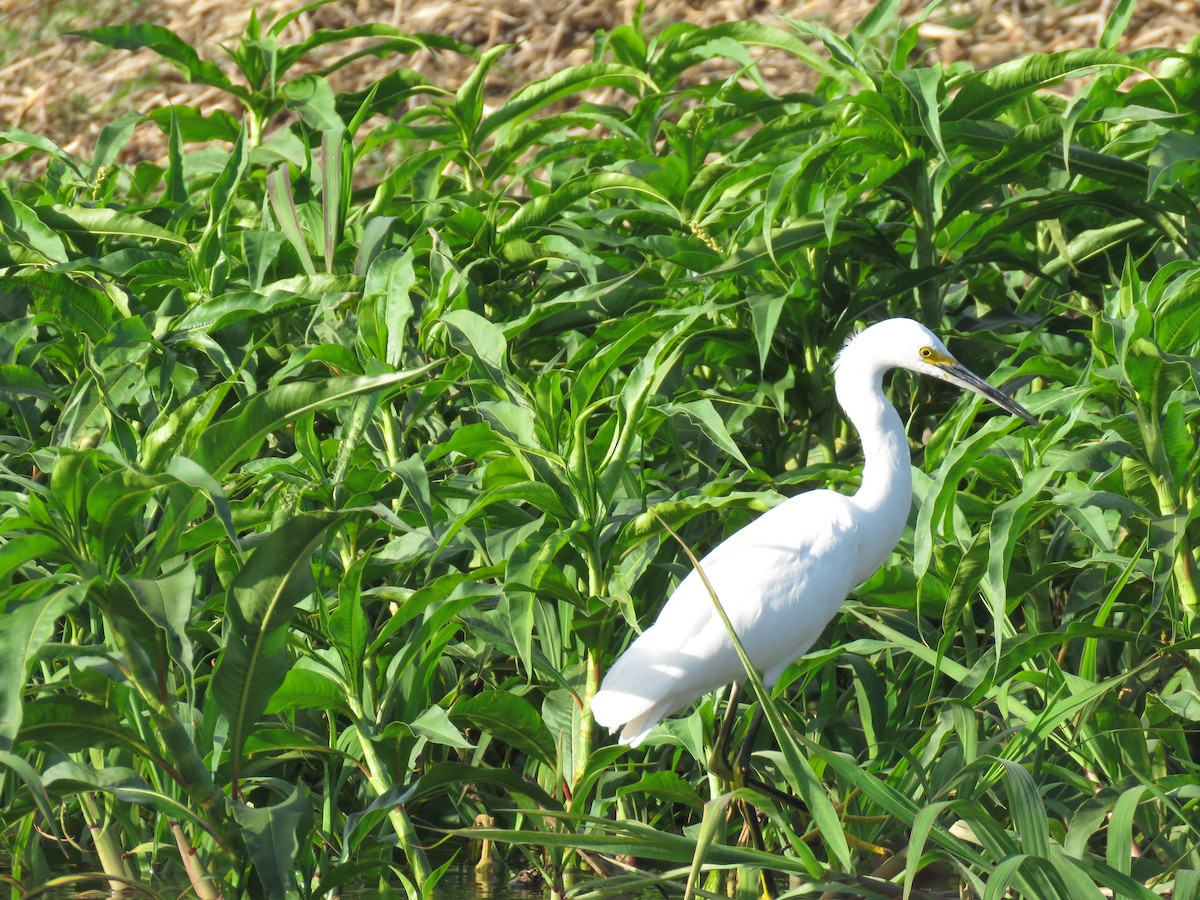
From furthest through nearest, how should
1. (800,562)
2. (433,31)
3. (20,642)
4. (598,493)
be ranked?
(433,31) → (800,562) → (598,493) → (20,642)

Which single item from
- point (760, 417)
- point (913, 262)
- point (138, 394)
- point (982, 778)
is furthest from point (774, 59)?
point (982, 778)

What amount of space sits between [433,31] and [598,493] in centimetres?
466

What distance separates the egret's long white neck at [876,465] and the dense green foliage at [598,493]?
0.10 m

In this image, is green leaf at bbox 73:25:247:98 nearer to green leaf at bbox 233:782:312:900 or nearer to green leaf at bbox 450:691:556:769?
green leaf at bbox 450:691:556:769

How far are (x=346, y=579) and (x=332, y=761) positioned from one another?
0.54 metres

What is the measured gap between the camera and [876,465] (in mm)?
2918

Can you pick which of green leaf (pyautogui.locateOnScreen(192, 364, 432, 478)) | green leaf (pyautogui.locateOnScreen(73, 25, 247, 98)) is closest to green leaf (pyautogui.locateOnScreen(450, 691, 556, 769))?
green leaf (pyautogui.locateOnScreen(192, 364, 432, 478))

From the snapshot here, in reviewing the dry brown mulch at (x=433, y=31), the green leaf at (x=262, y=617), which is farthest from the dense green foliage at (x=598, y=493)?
the dry brown mulch at (x=433, y=31)

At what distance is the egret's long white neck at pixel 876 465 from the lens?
2.85 metres

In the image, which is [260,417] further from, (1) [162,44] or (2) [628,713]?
(1) [162,44]

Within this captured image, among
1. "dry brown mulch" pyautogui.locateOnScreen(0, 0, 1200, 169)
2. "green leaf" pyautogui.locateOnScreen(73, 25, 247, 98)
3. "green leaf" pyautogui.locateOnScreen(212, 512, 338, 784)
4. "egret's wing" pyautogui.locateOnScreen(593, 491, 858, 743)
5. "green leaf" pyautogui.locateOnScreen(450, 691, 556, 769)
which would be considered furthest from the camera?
"dry brown mulch" pyautogui.locateOnScreen(0, 0, 1200, 169)

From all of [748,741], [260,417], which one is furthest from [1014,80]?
[260,417]

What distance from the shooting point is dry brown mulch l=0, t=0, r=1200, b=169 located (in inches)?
236

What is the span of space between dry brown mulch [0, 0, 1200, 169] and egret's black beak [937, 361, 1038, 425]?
3.35 metres
